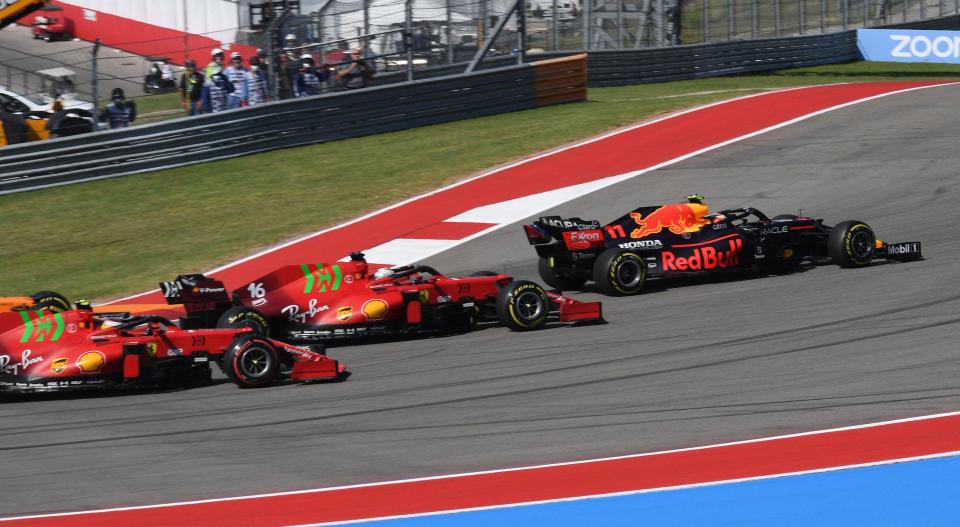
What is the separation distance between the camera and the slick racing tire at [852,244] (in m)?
12.9

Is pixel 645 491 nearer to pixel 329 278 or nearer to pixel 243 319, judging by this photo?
pixel 243 319

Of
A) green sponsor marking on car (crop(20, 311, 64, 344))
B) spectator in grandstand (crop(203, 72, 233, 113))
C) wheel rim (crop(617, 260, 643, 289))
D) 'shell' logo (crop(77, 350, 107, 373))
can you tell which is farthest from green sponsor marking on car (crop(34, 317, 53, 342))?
spectator in grandstand (crop(203, 72, 233, 113))

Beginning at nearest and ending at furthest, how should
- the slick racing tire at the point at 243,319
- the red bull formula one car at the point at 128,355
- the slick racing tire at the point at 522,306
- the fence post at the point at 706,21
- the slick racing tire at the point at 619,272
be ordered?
1. the red bull formula one car at the point at 128,355
2. the slick racing tire at the point at 243,319
3. the slick racing tire at the point at 522,306
4. the slick racing tire at the point at 619,272
5. the fence post at the point at 706,21

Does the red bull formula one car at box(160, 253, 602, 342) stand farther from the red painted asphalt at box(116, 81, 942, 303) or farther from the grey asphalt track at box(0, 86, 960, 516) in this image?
the red painted asphalt at box(116, 81, 942, 303)

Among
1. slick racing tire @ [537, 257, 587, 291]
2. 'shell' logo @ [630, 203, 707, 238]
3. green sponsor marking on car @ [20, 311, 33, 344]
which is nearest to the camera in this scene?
green sponsor marking on car @ [20, 311, 33, 344]

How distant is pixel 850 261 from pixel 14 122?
14733mm

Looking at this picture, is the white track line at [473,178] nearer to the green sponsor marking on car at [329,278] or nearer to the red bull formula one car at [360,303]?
the red bull formula one car at [360,303]

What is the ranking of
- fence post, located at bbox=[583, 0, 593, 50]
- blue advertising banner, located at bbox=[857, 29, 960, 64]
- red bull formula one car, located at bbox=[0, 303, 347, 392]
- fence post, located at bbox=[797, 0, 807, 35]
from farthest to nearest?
fence post, located at bbox=[797, 0, 807, 35] < blue advertising banner, located at bbox=[857, 29, 960, 64] < fence post, located at bbox=[583, 0, 593, 50] < red bull formula one car, located at bbox=[0, 303, 347, 392]

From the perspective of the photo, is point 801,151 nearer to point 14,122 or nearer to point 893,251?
point 893,251

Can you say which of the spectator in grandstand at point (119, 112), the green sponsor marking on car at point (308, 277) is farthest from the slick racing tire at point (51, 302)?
the spectator in grandstand at point (119, 112)

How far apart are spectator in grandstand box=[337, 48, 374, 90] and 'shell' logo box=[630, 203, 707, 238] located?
37.7 ft

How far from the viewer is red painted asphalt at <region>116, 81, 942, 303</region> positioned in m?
16.1

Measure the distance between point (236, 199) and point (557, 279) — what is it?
7688 millimetres

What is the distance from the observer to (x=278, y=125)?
2234 centimetres
